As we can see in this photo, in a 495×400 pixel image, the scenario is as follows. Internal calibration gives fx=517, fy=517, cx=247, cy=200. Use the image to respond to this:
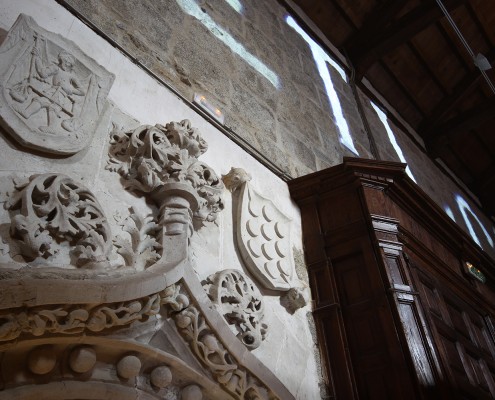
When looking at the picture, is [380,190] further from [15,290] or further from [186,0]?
[15,290]

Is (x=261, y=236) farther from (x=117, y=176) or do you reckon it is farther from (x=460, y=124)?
(x=460, y=124)

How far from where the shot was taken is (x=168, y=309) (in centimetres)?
177

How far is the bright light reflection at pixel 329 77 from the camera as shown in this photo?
15.7 ft

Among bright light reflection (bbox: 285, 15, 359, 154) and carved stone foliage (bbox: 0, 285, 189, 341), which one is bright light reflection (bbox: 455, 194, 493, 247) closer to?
bright light reflection (bbox: 285, 15, 359, 154)

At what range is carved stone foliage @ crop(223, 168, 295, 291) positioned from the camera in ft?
8.11

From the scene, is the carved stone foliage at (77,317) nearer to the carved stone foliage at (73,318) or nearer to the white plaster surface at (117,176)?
the carved stone foliage at (73,318)

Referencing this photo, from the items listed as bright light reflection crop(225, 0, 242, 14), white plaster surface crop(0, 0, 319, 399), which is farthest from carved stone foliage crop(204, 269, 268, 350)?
bright light reflection crop(225, 0, 242, 14)

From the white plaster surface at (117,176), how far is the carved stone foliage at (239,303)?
0.08m

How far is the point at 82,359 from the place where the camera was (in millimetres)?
1500

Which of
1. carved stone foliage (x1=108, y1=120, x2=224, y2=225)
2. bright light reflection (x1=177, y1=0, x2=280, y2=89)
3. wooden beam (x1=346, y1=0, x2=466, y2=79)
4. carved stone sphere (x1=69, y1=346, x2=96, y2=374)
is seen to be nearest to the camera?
carved stone sphere (x1=69, y1=346, x2=96, y2=374)

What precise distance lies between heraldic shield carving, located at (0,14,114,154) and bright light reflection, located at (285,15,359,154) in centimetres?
289

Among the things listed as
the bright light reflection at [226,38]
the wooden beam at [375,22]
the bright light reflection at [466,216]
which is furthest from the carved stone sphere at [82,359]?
the bright light reflection at [466,216]

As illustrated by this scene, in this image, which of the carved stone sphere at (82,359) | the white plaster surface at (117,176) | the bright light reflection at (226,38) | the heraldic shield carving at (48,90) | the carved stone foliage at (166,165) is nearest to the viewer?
the carved stone sphere at (82,359)

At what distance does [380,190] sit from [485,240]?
472cm
